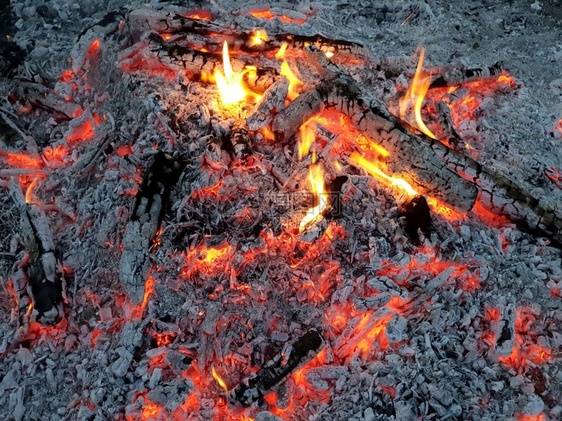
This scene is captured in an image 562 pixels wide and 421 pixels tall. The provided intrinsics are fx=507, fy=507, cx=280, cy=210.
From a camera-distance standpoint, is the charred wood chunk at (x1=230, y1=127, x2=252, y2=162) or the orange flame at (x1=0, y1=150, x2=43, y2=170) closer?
the charred wood chunk at (x1=230, y1=127, x2=252, y2=162)

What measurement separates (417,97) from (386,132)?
92 centimetres

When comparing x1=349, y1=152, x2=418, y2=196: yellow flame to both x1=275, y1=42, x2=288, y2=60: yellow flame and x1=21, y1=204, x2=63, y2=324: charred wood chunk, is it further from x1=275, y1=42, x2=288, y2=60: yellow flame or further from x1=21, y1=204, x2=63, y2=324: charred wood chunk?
x1=21, y1=204, x2=63, y2=324: charred wood chunk

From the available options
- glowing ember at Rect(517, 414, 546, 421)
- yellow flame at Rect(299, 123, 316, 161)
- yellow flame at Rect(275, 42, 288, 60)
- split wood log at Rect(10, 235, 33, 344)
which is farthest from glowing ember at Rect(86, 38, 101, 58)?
glowing ember at Rect(517, 414, 546, 421)

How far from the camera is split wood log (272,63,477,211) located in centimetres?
397

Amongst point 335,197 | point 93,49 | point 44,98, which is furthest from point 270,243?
point 93,49

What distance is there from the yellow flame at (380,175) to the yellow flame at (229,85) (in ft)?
3.96

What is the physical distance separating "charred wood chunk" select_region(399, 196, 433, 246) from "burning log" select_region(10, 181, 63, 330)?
266 cm

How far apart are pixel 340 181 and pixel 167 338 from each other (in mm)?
1775

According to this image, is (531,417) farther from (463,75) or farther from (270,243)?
(463,75)

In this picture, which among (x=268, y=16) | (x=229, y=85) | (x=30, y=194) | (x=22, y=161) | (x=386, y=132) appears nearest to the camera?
(x=386, y=132)

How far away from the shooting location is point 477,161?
14.5 feet

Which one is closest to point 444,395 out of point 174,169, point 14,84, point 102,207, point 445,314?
point 445,314

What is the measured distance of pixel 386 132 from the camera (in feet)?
13.7

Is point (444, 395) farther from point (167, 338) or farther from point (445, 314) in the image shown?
point (167, 338)
